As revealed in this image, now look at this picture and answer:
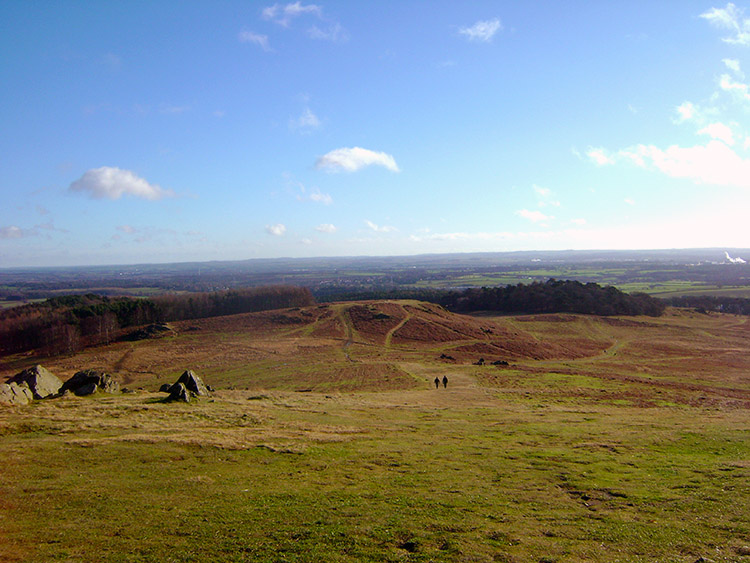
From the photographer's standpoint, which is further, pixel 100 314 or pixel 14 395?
pixel 100 314

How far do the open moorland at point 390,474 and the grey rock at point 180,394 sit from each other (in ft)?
2.50

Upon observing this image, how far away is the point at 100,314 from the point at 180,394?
70496 mm

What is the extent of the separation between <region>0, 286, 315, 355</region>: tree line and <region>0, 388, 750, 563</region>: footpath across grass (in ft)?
201

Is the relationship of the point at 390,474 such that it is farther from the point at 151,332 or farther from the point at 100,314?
the point at 100,314

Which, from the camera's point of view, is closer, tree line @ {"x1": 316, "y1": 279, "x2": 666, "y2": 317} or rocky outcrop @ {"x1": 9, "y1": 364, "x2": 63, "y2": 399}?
rocky outcrop @ {"x1": 9, "y1": 364, "x2": 63, "y2": 399}

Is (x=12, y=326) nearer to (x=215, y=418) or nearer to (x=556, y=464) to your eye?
(x=215, y=418)

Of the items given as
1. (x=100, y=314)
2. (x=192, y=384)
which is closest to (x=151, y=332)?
(x=100, y=314)

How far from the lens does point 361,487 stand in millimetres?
15883

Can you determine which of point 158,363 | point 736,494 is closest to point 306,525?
point 736,494


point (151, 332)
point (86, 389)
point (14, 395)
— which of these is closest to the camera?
point (14, 395)

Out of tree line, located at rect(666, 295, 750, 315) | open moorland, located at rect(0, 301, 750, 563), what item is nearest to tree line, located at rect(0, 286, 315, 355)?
open moorland, located at rect(0, 301, 750, 563)

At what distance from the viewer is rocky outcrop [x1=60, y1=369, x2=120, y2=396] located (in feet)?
108

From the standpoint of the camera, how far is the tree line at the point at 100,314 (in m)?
77.7

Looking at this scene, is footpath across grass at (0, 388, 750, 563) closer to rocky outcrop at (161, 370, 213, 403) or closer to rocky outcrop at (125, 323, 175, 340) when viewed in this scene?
rocky outcrop at (161, 370, 213, 403)
